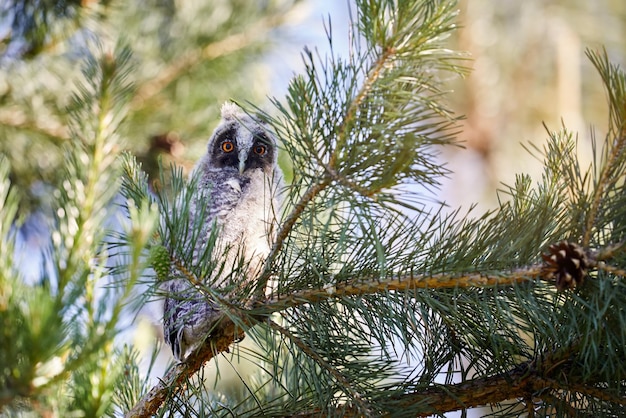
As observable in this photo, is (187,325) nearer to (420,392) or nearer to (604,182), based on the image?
(420,392)

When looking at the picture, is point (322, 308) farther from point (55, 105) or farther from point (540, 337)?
point (55, 105)

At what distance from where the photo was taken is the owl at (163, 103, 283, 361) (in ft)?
3.58

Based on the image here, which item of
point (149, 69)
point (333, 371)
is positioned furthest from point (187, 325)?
point (149, 69)

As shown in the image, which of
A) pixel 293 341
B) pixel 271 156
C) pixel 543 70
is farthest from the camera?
pixel 543 70

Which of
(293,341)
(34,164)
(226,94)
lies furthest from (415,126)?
(34,164)

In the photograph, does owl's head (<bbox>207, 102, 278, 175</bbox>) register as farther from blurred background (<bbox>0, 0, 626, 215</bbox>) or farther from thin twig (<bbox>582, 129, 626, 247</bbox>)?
thin twig (<bbox>582, 129, 626, 247</bbox>)

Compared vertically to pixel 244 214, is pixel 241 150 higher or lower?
higher

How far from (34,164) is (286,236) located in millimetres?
1524

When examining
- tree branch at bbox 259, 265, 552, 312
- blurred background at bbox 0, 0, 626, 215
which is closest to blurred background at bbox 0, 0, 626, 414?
blurred background at bbox 0, 0, 626, 215

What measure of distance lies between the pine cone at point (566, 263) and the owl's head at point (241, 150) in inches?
27.2

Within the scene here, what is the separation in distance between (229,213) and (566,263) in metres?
0.67

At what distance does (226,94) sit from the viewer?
2.40 meters

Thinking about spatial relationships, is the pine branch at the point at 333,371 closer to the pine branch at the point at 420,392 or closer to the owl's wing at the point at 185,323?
the pine branch at the point at 420,392

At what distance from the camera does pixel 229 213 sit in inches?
51.6
